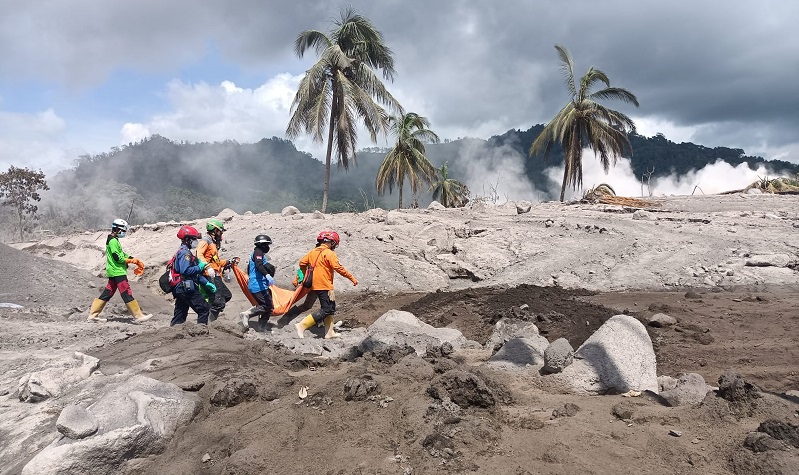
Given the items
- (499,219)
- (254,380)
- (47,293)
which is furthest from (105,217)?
(254,380)

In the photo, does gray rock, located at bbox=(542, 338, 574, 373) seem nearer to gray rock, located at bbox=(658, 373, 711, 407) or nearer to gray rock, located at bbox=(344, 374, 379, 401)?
gray rock, located at bbox=(658, 373, 711, 407)

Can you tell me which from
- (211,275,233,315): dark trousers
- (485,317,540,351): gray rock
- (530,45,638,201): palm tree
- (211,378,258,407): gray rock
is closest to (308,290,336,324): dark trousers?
(211,275,233,315): dark trousers

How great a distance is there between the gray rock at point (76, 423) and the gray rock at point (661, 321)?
650 centimetres

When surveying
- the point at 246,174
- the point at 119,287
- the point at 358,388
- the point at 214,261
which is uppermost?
the point at 246,174

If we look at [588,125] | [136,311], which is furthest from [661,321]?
[588,125]

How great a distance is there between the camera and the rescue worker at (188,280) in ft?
22.4

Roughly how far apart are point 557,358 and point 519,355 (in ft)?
2.16

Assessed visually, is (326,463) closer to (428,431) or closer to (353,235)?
(428,431)

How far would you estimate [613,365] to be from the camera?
463cm

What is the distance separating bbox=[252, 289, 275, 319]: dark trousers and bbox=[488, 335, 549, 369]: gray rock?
139 inches

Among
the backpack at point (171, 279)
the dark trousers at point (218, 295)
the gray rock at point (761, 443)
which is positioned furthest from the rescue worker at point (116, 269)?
the gray rock at point (761, 443)

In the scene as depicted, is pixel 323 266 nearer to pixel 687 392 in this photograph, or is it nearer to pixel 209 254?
pixel 209 254

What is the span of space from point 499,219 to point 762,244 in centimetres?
610

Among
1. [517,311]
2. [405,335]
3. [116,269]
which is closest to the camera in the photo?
[405,335]
